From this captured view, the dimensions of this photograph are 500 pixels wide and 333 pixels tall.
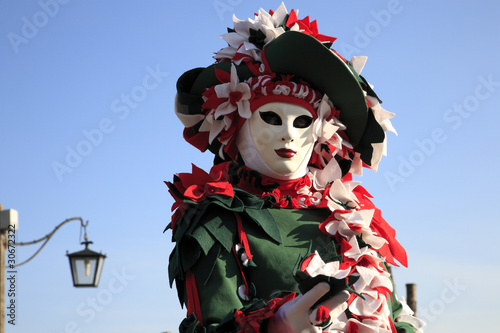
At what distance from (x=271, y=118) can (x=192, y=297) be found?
3.61 ft

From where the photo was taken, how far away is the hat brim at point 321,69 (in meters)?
4.58

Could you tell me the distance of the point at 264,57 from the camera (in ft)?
15.5

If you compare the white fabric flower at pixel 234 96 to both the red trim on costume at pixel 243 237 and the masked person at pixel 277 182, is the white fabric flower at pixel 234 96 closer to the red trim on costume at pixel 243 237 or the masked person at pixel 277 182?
the masked person at pixel 277 182

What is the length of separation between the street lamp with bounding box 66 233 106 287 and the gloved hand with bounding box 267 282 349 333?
4.19 metres

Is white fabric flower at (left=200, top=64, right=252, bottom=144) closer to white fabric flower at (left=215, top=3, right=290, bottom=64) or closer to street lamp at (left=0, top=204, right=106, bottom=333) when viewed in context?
white fabric flower at (left=215, top=3, right=290, bottom=64)

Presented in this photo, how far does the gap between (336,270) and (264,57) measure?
1463 mm

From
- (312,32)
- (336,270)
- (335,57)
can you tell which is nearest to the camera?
(336,270)

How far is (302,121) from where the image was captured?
4656 mm

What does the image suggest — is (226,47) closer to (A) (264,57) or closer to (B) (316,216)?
(A) (264,57)

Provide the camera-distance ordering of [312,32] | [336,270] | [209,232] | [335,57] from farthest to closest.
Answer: [312,32]
[335,57]
[209,232]
[336,270]

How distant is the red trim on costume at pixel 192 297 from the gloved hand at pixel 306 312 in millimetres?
557

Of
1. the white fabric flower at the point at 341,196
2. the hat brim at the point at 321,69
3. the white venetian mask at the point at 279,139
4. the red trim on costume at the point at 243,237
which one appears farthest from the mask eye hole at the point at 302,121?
the red trim on costume at the point at 243,237

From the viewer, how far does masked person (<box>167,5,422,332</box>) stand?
421cm

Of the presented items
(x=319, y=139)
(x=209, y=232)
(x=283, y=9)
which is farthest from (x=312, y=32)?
(x=209, y=232)
